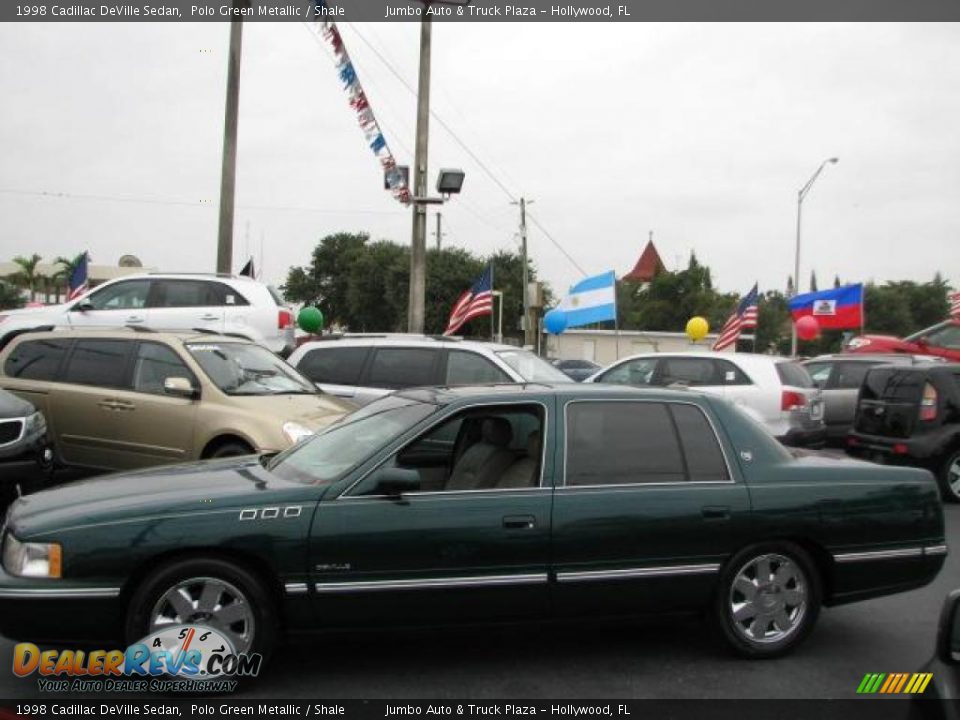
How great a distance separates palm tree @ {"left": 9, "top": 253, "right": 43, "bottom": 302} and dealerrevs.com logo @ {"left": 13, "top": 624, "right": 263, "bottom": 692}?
66370 millimetres

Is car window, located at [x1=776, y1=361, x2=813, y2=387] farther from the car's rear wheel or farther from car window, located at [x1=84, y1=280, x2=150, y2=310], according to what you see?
car window, located at [x1=84, y1=280, x2=150, y2=310]

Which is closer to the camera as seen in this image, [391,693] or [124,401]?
[391,693]

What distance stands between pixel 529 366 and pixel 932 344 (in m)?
11.5

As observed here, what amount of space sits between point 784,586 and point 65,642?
3.62 meters

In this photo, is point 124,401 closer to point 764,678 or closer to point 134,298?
point 134,298

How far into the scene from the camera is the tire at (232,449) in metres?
7.58

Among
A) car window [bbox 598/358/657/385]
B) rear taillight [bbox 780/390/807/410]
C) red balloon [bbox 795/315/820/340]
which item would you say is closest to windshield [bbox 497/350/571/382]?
car window [bbox 598/358/657/385]

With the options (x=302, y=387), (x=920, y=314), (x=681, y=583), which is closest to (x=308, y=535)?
(x=681, y=583)

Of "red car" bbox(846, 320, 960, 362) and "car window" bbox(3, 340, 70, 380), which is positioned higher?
"red car" bbox(846, 320, 960, 362)

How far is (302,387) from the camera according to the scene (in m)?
8.72

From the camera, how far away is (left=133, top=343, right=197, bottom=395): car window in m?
8.16

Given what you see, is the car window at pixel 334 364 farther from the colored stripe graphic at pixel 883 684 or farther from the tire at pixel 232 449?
the colored stripe graphic at pixel 883 684

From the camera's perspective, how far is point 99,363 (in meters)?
8.47

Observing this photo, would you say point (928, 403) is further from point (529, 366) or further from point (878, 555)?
point (878, 555)
